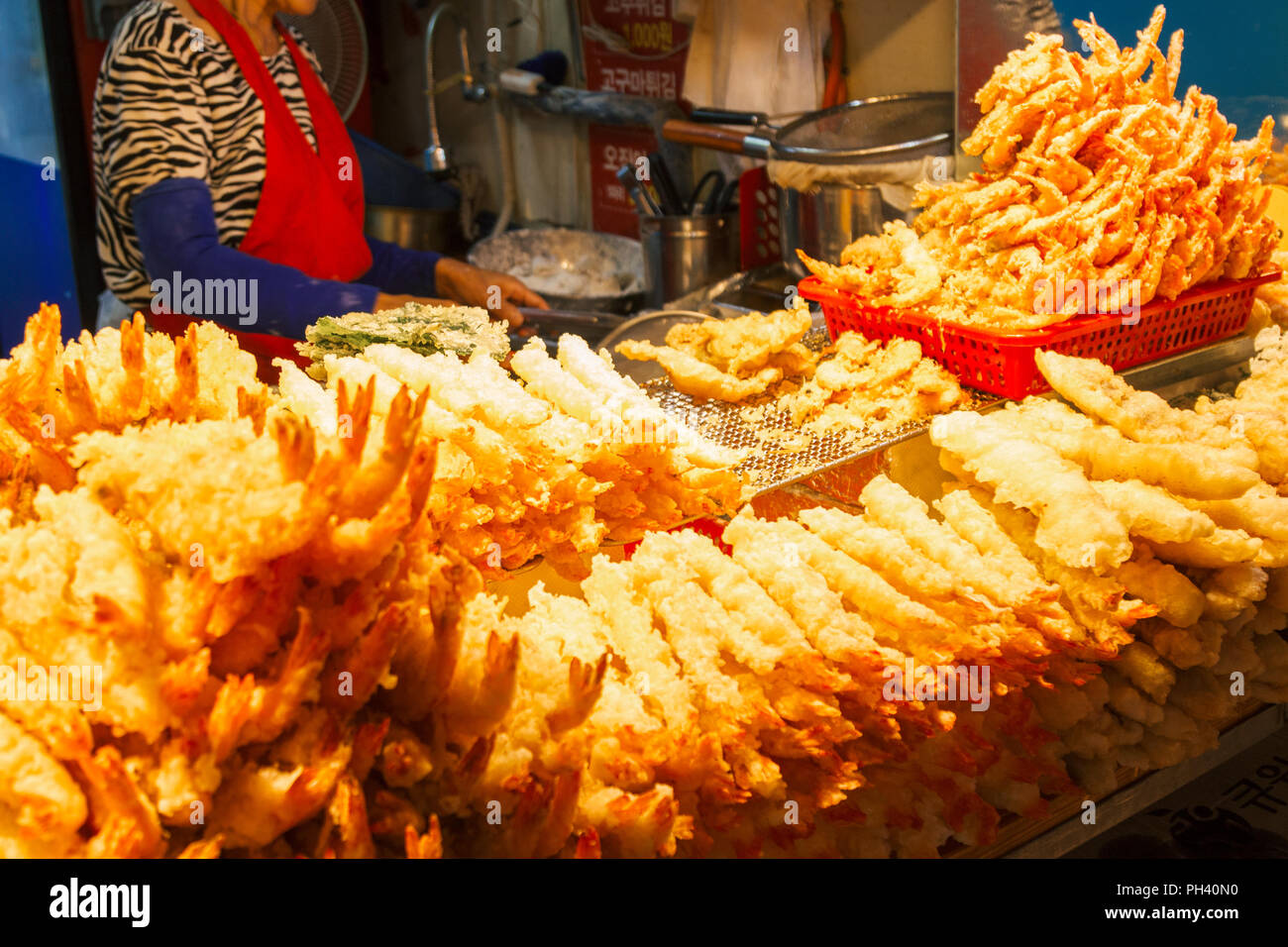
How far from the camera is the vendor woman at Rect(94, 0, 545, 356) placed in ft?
12.0

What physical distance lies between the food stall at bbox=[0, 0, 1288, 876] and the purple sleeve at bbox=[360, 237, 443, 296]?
1287 millimetres

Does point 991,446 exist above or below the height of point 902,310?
below

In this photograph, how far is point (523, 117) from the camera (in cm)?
797

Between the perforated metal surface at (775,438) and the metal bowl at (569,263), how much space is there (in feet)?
11.6

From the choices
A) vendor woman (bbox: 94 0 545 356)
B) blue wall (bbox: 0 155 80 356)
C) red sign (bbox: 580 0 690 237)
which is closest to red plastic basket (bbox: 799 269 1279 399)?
vendor woman (bbox: 94 0 545 356)

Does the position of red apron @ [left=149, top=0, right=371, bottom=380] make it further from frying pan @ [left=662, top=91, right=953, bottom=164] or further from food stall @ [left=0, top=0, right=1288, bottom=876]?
frying pan @ [left=662, top=91, right=953, bottom=164]

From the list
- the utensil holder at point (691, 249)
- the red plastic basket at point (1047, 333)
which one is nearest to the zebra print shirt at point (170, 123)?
the utensil holder at point (691, 249)

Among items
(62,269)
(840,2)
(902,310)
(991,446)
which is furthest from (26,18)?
(991,446)

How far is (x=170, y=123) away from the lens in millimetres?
3646

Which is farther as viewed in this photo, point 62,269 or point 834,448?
point 62,269
